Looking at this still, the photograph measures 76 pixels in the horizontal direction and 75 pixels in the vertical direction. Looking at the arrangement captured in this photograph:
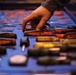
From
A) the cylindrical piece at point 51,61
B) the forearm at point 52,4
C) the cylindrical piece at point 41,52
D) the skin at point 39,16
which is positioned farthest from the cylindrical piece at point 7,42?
the forearm at point 52,4

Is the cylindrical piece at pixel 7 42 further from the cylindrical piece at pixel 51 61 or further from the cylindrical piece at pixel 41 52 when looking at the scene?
the cylindrical piece at pixel 51 61

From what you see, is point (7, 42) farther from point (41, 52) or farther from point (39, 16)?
point (39, 16)

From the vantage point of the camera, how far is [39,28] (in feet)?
Result: 5.10

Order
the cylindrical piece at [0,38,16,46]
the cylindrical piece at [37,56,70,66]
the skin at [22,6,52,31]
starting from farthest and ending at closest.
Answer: the skin at [22,6,52,31] < the cylindrical piece at [0,38,16,46] < the cylindrical piece at [37,56,70,66]

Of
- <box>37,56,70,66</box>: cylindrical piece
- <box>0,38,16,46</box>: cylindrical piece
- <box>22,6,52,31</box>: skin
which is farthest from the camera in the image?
<box>22,6,52,31</box>: skin

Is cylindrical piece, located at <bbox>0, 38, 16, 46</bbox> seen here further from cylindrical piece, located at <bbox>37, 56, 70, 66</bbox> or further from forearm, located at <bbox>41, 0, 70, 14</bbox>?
forearm, located at <bbox>41, 0, 70, 14</bbox>

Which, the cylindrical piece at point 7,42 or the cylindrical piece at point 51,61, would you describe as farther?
the cylindrical piece at point 7,42

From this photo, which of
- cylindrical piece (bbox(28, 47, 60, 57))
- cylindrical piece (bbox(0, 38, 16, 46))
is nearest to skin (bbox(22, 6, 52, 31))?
cylindrical piece (bbox(0, 38, 16, 46))

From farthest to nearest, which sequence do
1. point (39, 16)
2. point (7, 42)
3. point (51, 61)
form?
point (39, 16) → point (7, 42) → point (51, 61)

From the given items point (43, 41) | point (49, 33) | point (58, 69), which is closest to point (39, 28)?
point (49, 33)

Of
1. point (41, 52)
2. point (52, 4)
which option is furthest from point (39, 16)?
point (41, 52)

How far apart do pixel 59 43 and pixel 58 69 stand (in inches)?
12.5

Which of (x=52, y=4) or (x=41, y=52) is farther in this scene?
(x=52, y=4)

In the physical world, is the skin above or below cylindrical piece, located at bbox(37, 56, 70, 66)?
above
